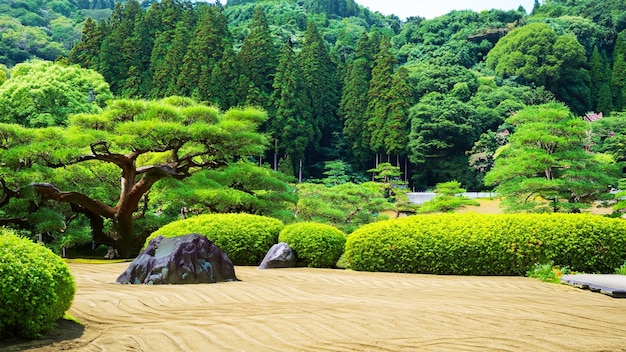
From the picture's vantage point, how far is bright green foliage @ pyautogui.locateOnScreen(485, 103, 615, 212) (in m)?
14.0

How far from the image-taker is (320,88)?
138 ft

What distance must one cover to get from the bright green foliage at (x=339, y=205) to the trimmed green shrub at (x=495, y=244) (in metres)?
6.87

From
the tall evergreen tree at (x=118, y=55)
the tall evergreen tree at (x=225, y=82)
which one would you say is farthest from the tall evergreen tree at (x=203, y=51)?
the tall evergreen tree at (x=118, y=55)

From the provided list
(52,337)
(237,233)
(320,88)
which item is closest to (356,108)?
(320,88)

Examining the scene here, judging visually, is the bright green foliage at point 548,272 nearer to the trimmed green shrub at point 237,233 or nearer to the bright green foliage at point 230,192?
the trimmed green shrub at point 237,233

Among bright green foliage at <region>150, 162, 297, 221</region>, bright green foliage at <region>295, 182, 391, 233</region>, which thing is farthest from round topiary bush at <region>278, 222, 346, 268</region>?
bright green foliage at <region>295, 182, 391, 233</region>

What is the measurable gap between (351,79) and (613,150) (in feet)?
62.4

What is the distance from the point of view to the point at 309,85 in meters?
41.4

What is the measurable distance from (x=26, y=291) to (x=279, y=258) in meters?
5.80

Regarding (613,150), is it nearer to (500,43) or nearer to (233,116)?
(500,43)

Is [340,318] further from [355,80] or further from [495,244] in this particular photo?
[355,80]

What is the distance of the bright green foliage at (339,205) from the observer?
1578cm

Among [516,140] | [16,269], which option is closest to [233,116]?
[516,140]

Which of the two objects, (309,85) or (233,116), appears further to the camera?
(309,85)
